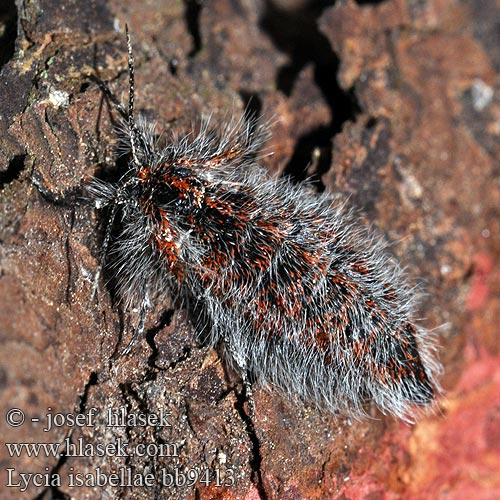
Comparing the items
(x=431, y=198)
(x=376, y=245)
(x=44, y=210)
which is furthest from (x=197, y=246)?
(x=431, y=198)

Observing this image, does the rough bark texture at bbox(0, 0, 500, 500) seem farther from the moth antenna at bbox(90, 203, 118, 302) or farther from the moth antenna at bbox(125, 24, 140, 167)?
the moth antenna at bbox(125, 24, 140, 167)

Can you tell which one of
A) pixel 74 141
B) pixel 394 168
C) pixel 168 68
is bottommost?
pixel 74 141

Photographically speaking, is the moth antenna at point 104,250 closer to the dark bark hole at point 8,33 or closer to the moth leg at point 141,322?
the moth leg at point 141,322

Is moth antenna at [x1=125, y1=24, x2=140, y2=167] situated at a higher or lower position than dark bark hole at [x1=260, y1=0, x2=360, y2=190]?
lower

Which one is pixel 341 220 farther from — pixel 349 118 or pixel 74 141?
pixel 74 141

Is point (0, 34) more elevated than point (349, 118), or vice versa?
point (349, 118)

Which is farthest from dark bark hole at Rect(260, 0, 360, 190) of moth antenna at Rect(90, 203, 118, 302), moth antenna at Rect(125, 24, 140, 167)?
moth antenna at Rect(90, 203, 118, 302)
